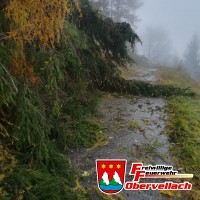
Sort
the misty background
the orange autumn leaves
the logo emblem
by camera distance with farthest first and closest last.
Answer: the misty background → the orange autumn leaves → the logo emblem

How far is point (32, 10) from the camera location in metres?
4.36

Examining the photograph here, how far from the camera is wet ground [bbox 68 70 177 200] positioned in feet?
17.8

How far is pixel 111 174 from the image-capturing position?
4.07 metres

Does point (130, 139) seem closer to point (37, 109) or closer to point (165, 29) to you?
point (37, 109)

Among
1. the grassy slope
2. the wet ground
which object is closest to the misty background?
the wet ground

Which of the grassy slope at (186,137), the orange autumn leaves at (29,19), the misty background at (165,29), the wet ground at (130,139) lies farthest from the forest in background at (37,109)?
the misty background at (165,29)

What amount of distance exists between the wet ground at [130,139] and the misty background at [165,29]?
4539 mm

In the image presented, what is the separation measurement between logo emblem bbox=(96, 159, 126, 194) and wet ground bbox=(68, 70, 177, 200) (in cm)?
48

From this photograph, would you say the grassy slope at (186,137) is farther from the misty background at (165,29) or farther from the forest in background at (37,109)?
the misty background at (165,29)

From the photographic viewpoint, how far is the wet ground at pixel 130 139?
5.44m

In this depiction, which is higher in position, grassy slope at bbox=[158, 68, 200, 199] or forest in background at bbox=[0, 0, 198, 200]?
forest in background at bbox=[0, 0, 198, 200]

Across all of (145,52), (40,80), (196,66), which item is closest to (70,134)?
(40,80)

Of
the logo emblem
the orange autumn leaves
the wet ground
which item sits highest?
the orange autumn leaves

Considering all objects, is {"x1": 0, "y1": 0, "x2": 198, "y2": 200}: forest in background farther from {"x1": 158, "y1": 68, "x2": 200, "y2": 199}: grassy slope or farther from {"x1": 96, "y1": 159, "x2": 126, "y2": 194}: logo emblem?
{"x1": 158, "y1": 68, "x2": 200, "y2": 199}: grassy slope
